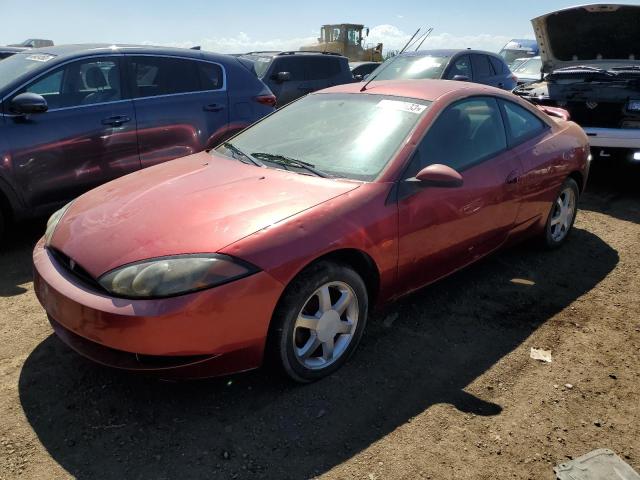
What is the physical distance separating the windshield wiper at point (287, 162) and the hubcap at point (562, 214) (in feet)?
7.65

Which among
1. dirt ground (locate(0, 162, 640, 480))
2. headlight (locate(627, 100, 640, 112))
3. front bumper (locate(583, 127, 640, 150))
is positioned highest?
headlight (locate(627, 100, 640, 112))

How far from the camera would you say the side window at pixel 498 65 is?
10.3m

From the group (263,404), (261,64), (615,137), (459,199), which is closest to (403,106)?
(459,199)

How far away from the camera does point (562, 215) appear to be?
15.3ft

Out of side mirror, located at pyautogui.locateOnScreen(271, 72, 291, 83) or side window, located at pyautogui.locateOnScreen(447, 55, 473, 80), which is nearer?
side window, located at pyautogui.locateOnScreen(447, 55, 473, 80)

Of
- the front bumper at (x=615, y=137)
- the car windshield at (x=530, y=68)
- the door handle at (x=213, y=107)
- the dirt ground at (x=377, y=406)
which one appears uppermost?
the door handle at (x=213, y=107)

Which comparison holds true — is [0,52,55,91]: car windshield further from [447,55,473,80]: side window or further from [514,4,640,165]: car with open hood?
[447,55,473,80]: side window

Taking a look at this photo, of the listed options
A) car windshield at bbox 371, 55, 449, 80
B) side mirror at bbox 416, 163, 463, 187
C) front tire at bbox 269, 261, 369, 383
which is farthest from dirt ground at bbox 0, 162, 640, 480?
car windshield at bbox 371, 55, 449, 80

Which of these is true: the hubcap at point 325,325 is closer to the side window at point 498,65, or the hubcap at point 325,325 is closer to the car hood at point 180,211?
the car hood at point 180,211

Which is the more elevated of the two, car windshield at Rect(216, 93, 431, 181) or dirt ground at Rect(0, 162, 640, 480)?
car windshield at Rect(216, 93, 431, 181)

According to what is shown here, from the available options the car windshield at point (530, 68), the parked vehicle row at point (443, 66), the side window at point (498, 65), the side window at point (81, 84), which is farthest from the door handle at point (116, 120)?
the car windshield at point (530, 68)

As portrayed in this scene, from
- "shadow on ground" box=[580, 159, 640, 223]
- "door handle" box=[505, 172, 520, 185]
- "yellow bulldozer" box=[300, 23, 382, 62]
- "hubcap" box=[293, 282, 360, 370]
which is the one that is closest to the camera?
"hubcap" box=[293, 282, 360, 370]

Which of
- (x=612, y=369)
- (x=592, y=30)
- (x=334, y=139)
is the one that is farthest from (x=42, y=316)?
(x=592, y=30)

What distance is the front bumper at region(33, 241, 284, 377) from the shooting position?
2.32 meters
